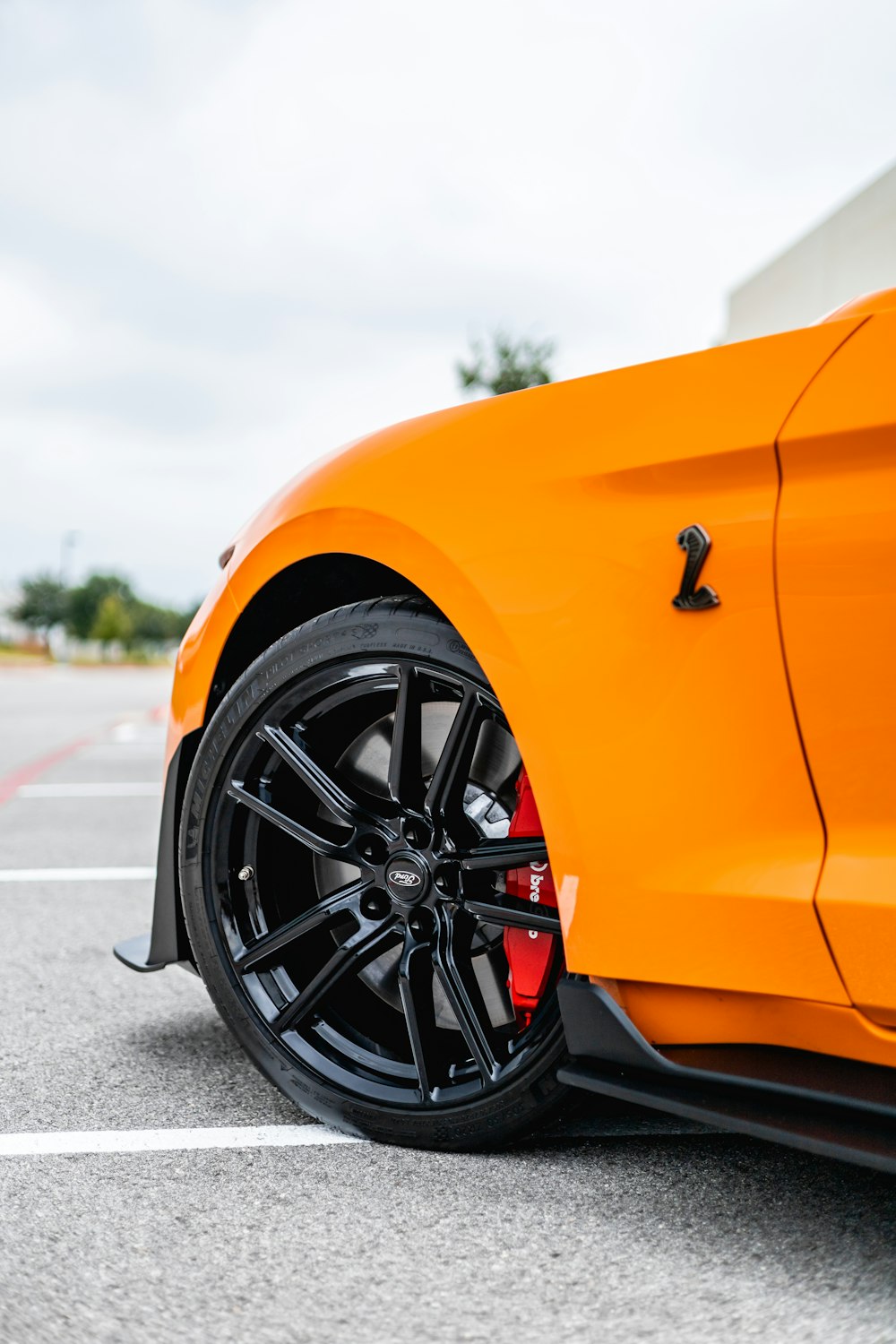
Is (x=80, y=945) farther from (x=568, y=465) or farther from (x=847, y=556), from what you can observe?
(x=847, y=556)

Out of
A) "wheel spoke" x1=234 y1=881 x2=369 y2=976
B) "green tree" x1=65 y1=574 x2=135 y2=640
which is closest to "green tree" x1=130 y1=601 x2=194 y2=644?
"green tree" x1=65 y1=574 x2=135 y2=640

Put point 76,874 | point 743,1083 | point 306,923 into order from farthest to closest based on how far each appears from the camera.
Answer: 1. point 76,874
2. point 306,923
3. point 743,1083

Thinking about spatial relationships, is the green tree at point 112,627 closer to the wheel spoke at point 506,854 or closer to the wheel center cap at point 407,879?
the wheel center cap at point 407,879

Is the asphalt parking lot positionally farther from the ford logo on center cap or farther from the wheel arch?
the wheel arch

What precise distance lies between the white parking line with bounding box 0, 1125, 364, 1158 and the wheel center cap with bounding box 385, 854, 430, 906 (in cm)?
46

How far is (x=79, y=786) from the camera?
7676 millimetres

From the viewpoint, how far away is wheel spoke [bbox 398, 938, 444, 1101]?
76.2 inches

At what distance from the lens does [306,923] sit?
2.04 metres

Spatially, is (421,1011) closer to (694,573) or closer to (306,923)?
(306,923)

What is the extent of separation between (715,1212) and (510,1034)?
0.49 metres

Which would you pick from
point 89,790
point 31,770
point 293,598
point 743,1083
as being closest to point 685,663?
point 743,1083

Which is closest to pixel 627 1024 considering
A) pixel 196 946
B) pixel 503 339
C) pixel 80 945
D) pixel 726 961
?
pixel 726 961

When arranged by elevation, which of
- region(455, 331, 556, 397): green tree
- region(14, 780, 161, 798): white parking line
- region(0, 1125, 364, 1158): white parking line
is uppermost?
region(455, 331, 556, 397): green tree

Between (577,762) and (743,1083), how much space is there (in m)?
0.49
